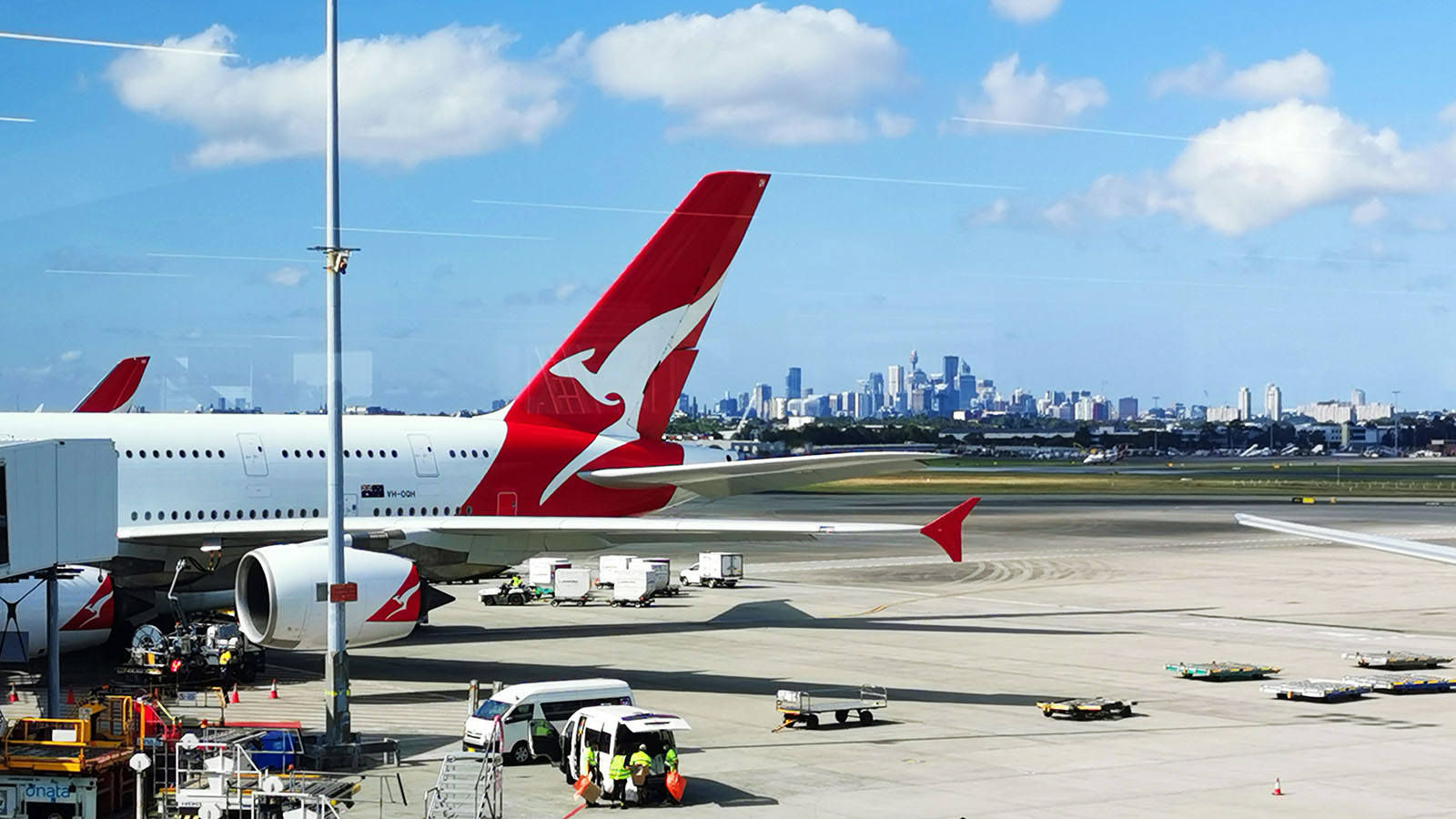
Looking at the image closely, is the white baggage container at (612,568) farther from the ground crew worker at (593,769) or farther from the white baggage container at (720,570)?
the ground crew worker at (593,769)

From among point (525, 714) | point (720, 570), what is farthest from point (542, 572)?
point (525, 714)

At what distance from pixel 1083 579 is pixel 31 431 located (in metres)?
36.4

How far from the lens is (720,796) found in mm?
21562

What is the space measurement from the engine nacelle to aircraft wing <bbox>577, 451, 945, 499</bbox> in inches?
372

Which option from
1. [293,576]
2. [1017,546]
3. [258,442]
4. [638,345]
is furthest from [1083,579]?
[293,576]

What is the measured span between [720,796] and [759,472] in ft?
51.7

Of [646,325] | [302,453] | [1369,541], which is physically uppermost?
[646,325]

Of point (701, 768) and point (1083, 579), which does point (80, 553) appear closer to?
point (701, 768)

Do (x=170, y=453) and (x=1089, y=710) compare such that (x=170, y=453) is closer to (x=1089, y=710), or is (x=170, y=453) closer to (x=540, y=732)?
(x=540, y=732)

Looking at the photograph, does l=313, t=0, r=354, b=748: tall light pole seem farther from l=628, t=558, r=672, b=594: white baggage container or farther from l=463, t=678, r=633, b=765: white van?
l=628, t=558, r=672, b=594: white baggage container

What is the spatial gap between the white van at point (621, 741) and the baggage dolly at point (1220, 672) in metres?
15.3

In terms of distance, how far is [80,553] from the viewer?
2394 cm

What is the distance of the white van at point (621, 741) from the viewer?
849 inches

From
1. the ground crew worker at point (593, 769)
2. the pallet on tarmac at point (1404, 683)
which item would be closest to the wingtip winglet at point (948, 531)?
the pallet on tarmac at point (1404, 683)
